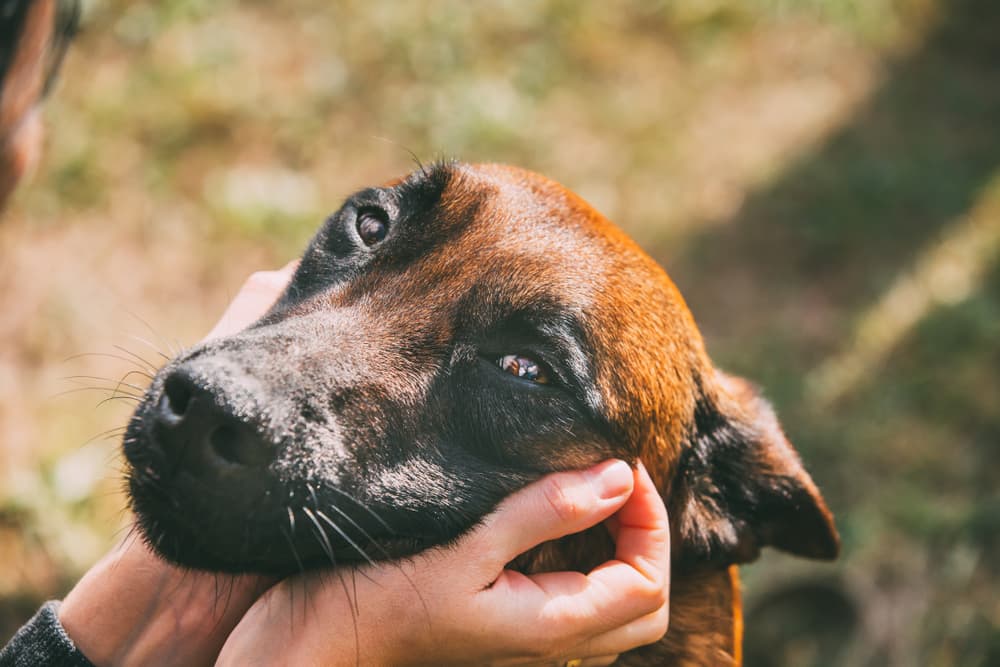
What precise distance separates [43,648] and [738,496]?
2472 mm

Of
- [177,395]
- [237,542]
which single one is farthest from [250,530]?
[177,395]

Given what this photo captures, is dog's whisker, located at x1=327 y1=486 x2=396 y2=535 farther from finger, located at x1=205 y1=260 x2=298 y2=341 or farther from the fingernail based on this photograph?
finger, located at x1=205 y1=260 x2=298 y2=341

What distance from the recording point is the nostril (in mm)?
2367

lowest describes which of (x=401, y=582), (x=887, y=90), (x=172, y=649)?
(x=172, y=649)

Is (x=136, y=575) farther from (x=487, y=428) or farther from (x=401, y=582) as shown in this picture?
(x=487, y=428)

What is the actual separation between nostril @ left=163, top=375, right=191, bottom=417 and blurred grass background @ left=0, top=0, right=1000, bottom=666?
2.77 m

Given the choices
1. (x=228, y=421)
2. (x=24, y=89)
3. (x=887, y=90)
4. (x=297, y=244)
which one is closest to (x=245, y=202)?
(x=297, y=244)

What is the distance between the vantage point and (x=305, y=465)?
8.19 ft

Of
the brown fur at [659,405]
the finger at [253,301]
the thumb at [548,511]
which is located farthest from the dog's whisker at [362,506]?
the finger at [253,301]

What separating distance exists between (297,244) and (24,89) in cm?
212

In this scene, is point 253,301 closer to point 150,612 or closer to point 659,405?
point 150,612

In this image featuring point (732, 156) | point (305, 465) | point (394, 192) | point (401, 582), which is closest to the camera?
point (305, 465)

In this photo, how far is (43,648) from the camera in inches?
117

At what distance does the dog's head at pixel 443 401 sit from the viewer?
96.2 inches
